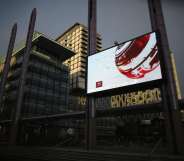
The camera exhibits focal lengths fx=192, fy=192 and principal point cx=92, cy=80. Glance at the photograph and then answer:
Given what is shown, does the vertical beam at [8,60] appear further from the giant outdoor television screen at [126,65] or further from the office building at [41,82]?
the giant outdoor television screen at [126,65]

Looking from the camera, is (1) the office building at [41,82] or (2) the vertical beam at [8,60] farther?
(1) the office building at [41,82]

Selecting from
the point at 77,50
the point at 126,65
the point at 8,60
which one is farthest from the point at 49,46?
the point at 126,65

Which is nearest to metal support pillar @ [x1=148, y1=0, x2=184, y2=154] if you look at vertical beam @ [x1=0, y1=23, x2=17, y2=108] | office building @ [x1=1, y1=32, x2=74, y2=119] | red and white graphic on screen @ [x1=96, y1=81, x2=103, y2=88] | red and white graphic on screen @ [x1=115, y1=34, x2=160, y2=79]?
red and white graphic on screen @ [x1=115, y1=34, x2=160, y2=79]

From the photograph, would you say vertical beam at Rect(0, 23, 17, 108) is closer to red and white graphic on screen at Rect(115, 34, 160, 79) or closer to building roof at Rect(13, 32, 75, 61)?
red and white graphic on screen at Rect(115, 34, 160, 79)

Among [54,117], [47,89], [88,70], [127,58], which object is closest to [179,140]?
[127,58]

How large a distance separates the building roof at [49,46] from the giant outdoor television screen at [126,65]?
160 feet

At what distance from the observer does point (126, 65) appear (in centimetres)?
1653

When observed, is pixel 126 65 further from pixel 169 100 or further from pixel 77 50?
pixel 77 50

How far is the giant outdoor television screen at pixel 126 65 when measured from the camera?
1525 centimetres

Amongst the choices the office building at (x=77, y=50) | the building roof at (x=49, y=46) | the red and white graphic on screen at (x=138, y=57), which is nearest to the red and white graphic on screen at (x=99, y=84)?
the red and white graphic on screen at (x=138, y=57)

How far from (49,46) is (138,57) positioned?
55336 mm

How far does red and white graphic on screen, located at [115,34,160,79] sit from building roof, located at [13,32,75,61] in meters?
50.4

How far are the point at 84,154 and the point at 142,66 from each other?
8.13 meters

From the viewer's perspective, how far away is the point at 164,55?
51.6 ft
